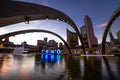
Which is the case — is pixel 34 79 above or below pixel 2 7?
below

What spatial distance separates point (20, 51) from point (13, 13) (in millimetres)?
54649

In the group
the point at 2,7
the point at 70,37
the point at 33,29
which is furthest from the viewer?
the point at 70,37

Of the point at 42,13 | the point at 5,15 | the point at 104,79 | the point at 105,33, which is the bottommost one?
the point at 104,79

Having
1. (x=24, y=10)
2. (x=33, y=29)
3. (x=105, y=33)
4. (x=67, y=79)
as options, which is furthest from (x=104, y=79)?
(x=105, y=33)

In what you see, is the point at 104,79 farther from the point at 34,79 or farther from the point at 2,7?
the point at 2,7

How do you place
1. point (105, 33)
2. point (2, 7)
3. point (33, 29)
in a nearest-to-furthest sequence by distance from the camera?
point (2, 7) < point (33, 29) < point (105, 33)

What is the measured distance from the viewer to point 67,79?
5.77 meters

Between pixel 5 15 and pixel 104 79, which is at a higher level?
pixel 5 15

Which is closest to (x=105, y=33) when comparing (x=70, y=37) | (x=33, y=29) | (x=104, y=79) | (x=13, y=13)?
(x=33, y=29)

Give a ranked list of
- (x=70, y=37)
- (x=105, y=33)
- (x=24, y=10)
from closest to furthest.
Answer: (x=24, y=10)
(x=105, y=33)
(x=70, y=37)

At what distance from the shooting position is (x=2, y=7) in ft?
13.7

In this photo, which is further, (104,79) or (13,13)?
(104,79)

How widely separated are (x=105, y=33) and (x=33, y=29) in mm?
29543

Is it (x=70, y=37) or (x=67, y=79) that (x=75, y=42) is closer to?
(x=70, y=37)
